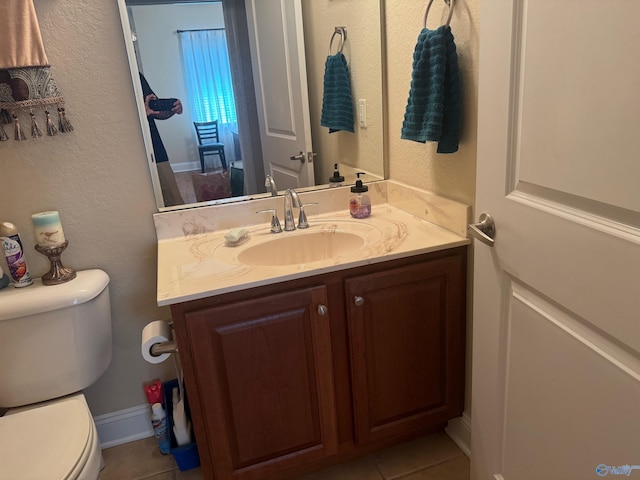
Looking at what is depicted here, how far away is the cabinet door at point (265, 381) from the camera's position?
1315 mm

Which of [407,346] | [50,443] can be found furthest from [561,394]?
[50,443]

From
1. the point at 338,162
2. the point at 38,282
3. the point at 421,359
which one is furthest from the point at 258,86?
the point at 421,359

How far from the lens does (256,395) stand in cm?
139

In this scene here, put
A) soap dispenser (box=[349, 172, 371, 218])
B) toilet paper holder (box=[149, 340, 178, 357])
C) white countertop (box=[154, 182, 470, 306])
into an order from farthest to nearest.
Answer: soap dispenser (box=[349, 172, 371, 218]), toilet paper holder (box=[149, 340, 178, 357]), white countertop (box=[154, 182, 470, 306])

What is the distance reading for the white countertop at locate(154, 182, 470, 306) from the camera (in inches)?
51.3

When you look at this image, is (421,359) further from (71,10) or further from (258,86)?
(71,10)

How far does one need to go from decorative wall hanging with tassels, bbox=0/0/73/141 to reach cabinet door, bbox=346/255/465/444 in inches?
44.0

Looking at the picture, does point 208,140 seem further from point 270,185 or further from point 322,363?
point 322,363

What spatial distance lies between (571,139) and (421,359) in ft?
3.01

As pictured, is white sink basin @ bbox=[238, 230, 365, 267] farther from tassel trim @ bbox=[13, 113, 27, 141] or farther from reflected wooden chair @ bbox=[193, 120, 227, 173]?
tassel trim @ bbox=[13, 113, 27, 141]

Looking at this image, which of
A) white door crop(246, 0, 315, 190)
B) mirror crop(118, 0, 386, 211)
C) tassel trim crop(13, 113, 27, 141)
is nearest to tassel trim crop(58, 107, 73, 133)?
tassel trim crop(13, 113, 27, 141)

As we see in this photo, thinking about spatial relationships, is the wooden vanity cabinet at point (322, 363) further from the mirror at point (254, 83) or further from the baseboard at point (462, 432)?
the mirror at point (254, 83)

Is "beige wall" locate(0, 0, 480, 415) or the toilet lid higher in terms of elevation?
"beige wall" locate(0, 0, 480, 415)

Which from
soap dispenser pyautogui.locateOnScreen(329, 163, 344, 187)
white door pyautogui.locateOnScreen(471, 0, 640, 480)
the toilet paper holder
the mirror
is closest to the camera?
white door pyautogui.locateOnScreen(471, 0, 640, 480)
